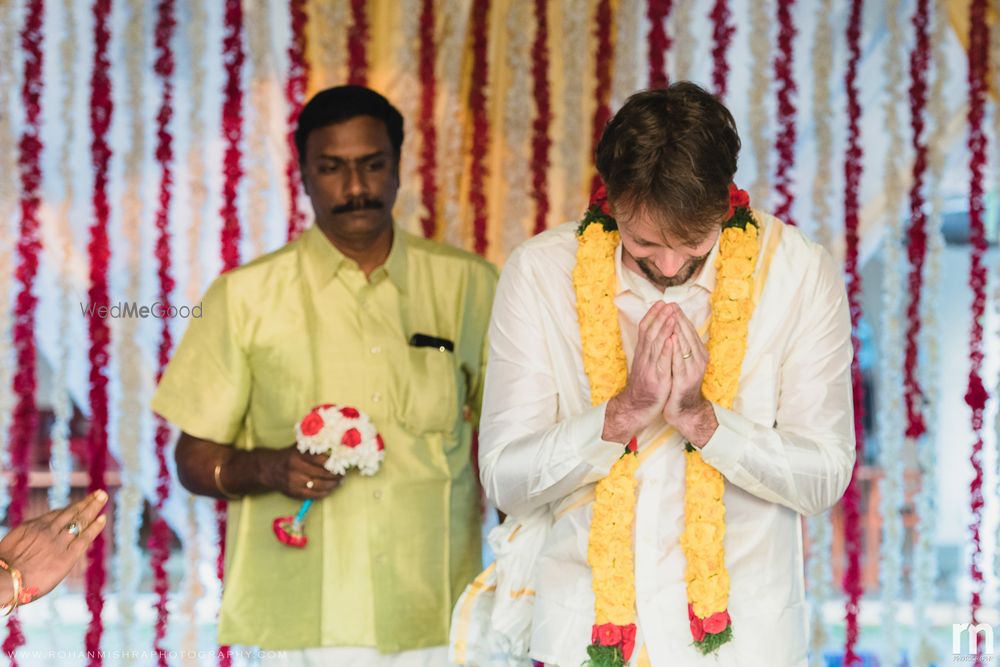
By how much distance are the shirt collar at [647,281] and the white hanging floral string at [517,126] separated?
6.26ft

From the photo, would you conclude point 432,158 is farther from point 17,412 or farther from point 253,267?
point 17,412

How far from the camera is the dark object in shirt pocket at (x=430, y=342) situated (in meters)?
3.51

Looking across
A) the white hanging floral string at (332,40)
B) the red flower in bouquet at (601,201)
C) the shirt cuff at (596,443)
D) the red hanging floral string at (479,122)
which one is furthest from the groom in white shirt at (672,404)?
the white hanging floral string at (332,40)

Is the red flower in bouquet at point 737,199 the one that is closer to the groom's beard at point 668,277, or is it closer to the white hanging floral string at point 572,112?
the groom's beard at point 668,277

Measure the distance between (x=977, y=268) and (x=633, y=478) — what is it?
7.83ft

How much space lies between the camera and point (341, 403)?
3.42 m

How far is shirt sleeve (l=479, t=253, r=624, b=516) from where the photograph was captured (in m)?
2.49

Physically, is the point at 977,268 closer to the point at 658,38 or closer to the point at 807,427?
the point at 658,38

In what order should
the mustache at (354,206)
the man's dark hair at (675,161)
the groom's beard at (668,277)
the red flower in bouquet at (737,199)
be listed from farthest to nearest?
the mustache at (354,206) < the red flower in bouquet at (737,199) < the groom's beard at (668,277) < the man's dark hair at (675,161)

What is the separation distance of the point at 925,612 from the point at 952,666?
46 cm

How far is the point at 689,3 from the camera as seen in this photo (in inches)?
181

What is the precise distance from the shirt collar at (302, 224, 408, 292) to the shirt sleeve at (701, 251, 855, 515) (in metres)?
1.31

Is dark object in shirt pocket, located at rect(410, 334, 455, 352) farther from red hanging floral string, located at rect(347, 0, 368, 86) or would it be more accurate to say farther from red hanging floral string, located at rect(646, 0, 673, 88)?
red hanging floral string, located at rect(646, 0, 673, 88)

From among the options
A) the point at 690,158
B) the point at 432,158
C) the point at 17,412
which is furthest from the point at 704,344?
the point at 17,412
